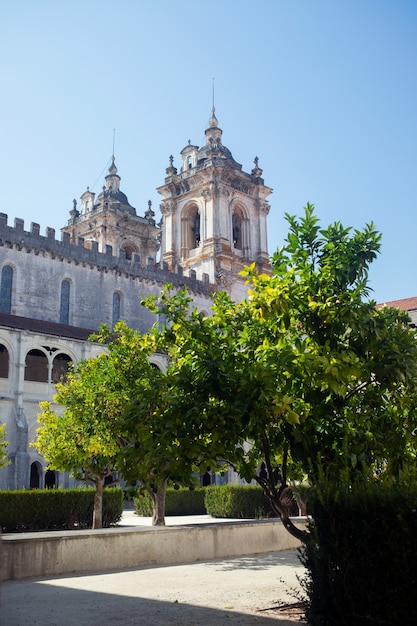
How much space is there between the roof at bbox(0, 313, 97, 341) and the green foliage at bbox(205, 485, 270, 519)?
13.3m

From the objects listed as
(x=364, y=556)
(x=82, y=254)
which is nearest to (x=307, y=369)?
(x=364, y=556)

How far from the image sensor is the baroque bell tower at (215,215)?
53.6 m

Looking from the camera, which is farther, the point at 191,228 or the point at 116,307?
the point at 191,228

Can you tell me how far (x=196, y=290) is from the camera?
168 feet

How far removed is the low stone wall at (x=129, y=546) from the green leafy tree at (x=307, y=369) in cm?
424

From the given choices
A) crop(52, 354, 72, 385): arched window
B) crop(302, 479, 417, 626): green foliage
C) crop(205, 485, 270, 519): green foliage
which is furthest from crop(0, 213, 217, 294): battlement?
crop(302, 479, 417, 626): green foliage

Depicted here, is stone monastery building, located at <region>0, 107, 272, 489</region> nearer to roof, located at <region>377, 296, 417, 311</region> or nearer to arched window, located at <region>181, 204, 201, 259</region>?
arched window, located at <region>181, 204, 201, 259</region>

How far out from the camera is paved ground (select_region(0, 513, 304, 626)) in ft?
26.8

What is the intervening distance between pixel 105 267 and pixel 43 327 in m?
10.3

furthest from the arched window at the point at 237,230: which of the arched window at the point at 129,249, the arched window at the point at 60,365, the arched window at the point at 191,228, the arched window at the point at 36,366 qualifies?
the arched window at the point at 36,366

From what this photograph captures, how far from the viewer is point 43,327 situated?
37.4 metres

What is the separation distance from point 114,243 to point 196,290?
1695cm

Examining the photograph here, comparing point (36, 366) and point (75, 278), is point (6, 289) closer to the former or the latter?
point (75, 278)

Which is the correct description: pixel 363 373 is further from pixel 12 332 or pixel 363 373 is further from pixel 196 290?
pixel 196 290
